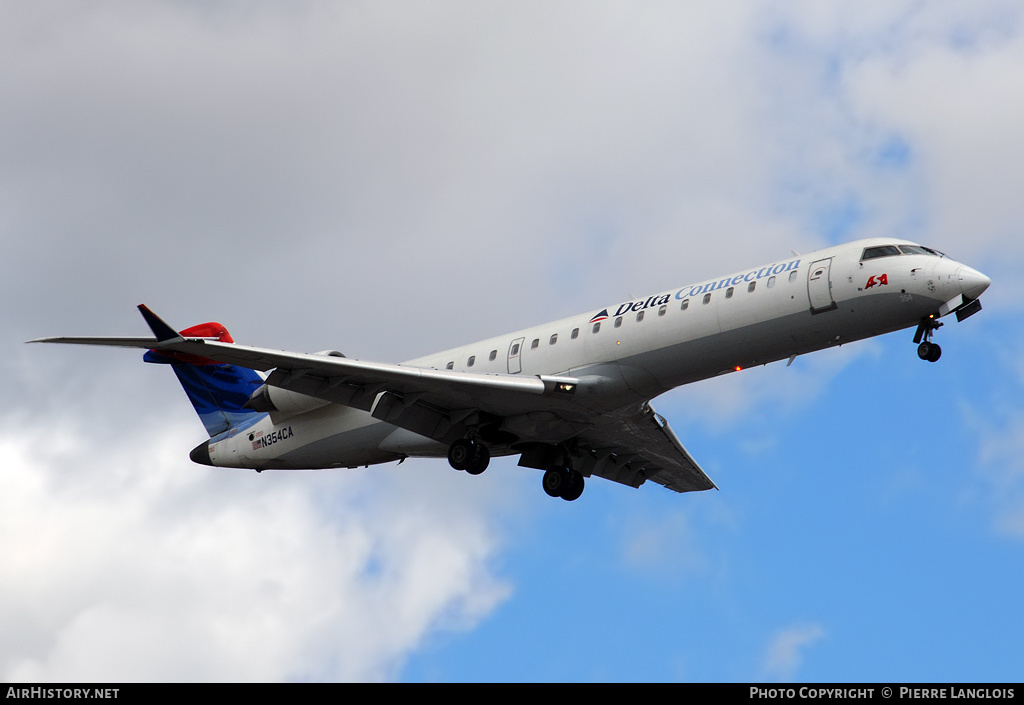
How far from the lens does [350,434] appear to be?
29.9 meters

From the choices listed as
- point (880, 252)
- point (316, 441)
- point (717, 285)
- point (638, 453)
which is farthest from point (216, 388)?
point (880, 252)

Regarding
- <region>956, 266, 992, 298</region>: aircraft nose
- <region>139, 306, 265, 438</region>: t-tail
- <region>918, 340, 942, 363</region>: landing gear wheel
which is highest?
<region>139, 306, 265, 438</region>: t-tail

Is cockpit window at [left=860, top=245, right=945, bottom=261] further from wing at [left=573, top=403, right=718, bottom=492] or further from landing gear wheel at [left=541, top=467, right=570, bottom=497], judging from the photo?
landing gear wheel at [left=541, top=467, right=570, bottom=497]

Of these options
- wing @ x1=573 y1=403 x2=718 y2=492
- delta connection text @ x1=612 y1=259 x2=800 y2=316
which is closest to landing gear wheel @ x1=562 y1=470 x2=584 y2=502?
wing @ x1=573 y1=403 x2=718 y2=492

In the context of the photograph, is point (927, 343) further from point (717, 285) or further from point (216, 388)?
point (216, 388)

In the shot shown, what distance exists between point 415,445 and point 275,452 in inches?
159

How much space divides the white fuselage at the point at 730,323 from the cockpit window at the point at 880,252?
0.38 ft

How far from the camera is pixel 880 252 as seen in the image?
81.9ft

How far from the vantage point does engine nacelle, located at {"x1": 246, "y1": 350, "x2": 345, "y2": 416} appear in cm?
2939

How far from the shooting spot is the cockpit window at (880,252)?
2491 centimetres
